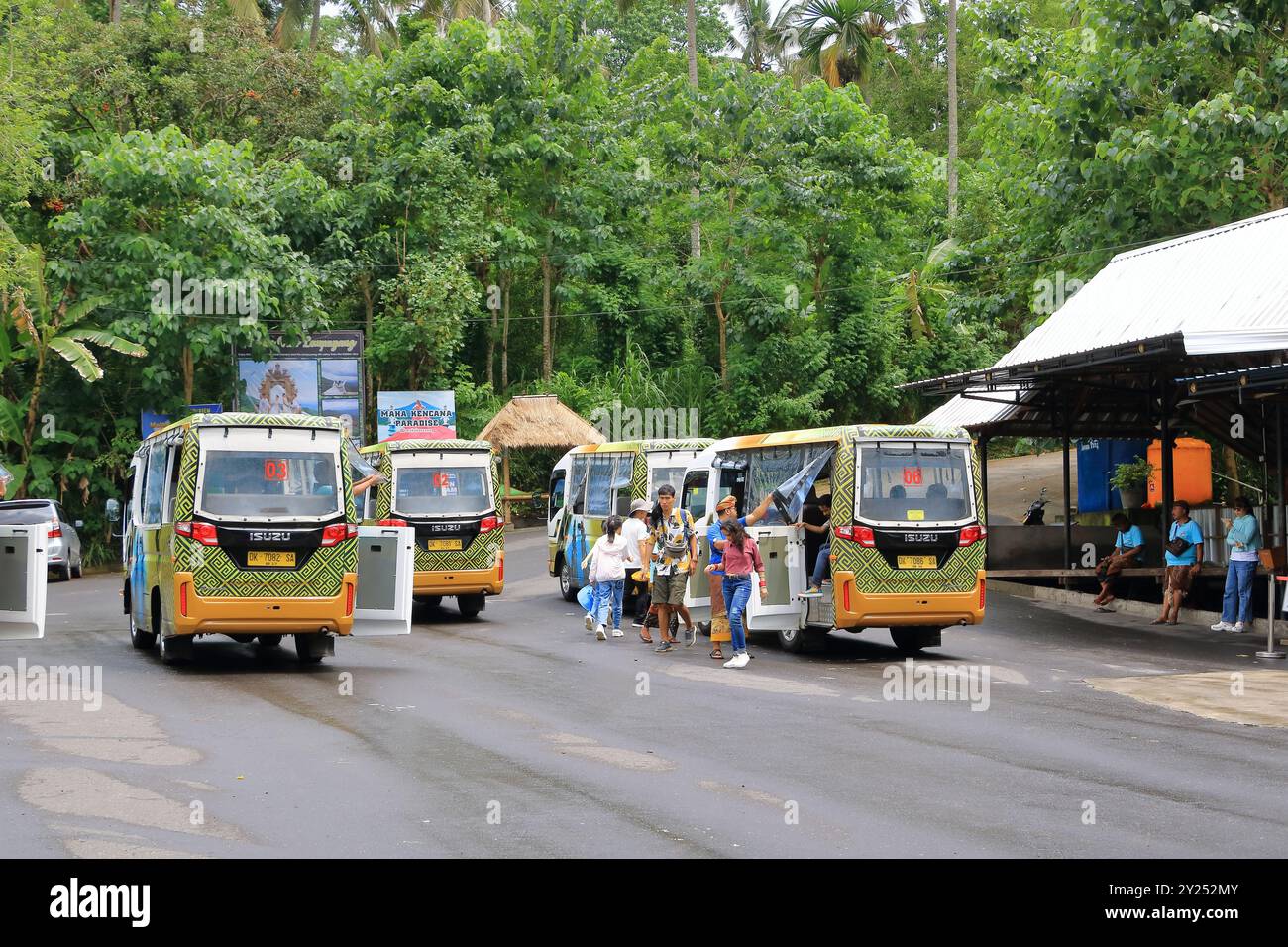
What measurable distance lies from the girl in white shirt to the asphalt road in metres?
2.44

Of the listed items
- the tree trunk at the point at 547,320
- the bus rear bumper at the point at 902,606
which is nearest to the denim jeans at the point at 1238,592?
the bus rear bumper at the point at 902,606

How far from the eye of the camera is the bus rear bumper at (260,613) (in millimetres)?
15414

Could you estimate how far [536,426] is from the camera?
1651 inches

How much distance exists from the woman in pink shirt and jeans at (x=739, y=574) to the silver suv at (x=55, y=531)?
17.4 meters

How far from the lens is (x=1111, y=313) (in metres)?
23.7

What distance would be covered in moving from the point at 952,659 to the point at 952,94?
38496 millimetres

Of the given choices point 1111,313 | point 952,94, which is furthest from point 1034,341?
point 952,94

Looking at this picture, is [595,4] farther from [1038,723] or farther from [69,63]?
[1038,723]

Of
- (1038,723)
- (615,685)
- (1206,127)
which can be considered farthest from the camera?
(1206,127)

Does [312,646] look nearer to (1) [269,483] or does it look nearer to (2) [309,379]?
(1) [269,483]

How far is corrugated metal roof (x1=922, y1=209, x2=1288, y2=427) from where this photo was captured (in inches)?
726

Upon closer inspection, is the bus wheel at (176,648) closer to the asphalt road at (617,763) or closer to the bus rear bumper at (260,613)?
the asphalt road at (617,763)

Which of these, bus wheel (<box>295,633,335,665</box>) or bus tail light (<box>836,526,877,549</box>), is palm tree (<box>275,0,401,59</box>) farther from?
bus tail light (<box>836,526,877,549</box>)

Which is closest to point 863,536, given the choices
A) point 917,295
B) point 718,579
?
point 718,579
